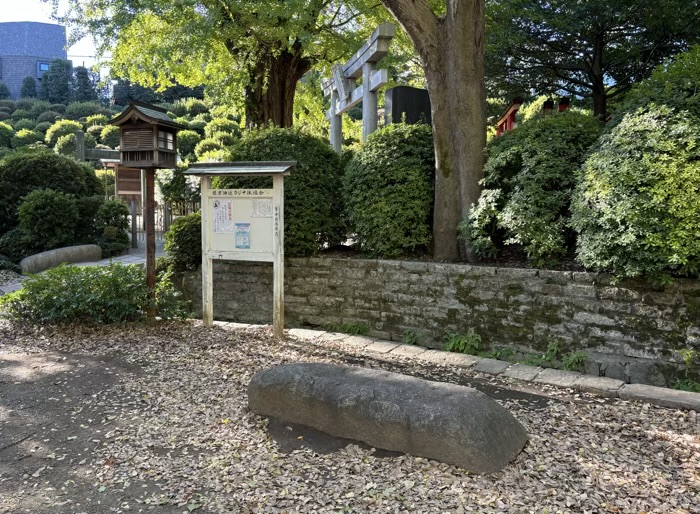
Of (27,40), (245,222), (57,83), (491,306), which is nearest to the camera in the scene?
(491,306)

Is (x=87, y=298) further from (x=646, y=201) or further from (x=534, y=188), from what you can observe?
(x=646, y=201)

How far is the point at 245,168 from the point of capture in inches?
244

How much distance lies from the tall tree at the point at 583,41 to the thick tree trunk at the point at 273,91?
4.40 metres

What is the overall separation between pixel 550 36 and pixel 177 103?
28.4 metres

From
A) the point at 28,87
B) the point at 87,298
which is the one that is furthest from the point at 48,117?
the point at 87,298

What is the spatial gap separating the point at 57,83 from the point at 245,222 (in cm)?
4555

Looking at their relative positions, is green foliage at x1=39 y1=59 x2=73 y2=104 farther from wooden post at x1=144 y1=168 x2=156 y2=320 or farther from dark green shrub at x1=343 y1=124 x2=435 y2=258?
dark green shrub at x1=343 y1=124 x2=435 y2=258

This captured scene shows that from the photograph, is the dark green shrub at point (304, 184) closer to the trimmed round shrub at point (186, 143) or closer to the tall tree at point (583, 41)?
the tall tree at point (583, 41)

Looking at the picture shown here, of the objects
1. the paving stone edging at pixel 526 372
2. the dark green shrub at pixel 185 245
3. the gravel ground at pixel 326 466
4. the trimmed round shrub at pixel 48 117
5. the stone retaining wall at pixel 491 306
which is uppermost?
the trimmed round shrub at pixel 48 117

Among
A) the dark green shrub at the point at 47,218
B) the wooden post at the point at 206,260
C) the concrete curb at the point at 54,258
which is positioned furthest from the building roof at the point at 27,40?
the wooden post at the point at 206,260

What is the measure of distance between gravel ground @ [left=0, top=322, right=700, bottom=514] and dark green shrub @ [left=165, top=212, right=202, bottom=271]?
3708 mm

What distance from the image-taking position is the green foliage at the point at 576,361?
208 inches

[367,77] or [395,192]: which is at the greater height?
[367,77]

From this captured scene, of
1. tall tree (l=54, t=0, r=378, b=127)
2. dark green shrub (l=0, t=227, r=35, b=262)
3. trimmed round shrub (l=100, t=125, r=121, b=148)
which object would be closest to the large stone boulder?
tall tree (l=54, t=0, r=378, b=127)
